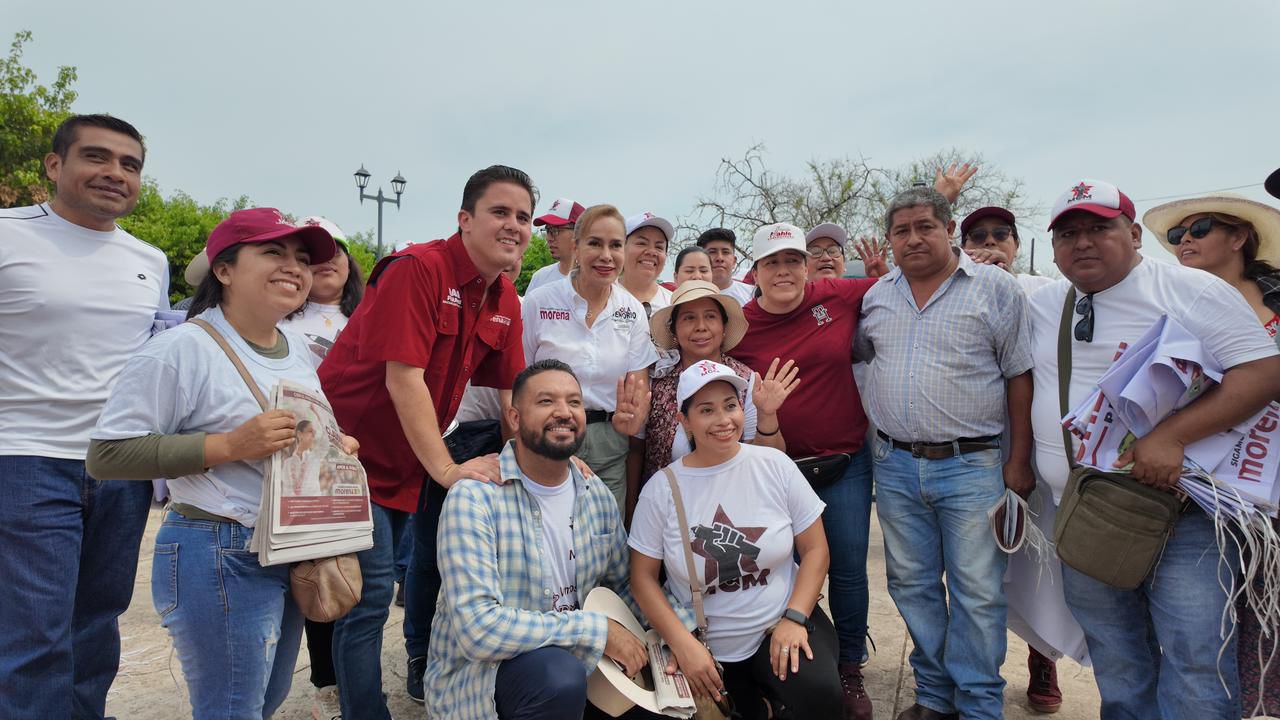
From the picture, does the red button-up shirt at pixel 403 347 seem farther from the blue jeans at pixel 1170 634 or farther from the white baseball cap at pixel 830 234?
the white baseball cap at pixel 830 234

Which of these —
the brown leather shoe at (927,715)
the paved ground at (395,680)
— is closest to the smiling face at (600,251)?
the paved ground at (395,680)

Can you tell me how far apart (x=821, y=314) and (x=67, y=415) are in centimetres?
341

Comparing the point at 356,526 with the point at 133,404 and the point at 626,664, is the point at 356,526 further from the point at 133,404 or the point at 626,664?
the point at 626,664

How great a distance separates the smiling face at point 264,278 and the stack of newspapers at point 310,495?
285mm

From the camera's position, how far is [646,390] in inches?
139

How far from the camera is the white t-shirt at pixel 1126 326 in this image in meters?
2.63

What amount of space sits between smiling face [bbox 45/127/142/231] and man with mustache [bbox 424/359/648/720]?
6.21ft

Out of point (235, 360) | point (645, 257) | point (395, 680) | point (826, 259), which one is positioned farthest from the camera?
point (826, 259)

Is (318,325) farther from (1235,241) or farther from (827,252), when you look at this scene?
(1235,241)

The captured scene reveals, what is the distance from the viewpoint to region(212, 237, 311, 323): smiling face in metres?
2.26

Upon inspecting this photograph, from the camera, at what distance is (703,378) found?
3.08 m

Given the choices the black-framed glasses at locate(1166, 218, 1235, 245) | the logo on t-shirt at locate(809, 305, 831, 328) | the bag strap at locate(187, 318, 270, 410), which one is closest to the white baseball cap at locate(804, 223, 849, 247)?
the logo on t-shirt at locate(809, 305, 831, 328)

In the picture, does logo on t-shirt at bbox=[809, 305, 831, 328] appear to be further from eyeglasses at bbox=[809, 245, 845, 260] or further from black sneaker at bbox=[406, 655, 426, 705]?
black sneaker at bbox=[406, 655, 426, 705]

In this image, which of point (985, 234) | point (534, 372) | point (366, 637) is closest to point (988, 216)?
point (985, 234)
